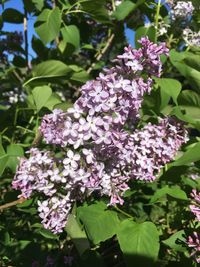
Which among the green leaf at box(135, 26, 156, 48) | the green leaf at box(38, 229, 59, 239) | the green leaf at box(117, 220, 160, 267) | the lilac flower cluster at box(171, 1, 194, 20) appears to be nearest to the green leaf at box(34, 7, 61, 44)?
the green leaf at box(135, 26, 156, 48)

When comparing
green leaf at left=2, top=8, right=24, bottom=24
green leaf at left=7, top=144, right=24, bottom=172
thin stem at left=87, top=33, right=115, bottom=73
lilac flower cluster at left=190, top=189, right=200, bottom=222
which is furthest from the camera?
thin stem at left=87, top=33, right=115, bottom=73

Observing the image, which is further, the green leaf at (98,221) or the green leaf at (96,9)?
the green leaf at (96,9)

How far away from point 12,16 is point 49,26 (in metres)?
0.57

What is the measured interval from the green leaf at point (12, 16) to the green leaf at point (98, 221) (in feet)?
5.51

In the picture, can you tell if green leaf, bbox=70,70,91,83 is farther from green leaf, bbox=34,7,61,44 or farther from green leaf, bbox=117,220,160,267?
green leaf, bbox=117,220,160,267

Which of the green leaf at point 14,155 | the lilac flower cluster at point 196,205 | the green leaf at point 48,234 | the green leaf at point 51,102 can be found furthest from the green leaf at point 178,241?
the green leaf at point 51,102

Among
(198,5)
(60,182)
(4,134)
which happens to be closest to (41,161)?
(60,182)

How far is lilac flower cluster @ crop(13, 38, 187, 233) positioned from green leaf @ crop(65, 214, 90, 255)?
0.19 feet

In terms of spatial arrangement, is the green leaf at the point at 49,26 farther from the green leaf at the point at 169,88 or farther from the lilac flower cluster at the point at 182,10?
the green leaf at the point at 169,88

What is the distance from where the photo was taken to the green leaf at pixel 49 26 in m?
2.56

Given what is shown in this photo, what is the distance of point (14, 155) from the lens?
215 centimetres

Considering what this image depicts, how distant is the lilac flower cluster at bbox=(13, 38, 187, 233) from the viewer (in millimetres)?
1545

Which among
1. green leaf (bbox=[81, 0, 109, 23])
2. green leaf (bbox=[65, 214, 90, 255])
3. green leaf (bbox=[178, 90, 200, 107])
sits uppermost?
green leaf (bbox=[81, 0, 109, 23])

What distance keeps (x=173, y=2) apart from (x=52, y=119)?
145 cm
